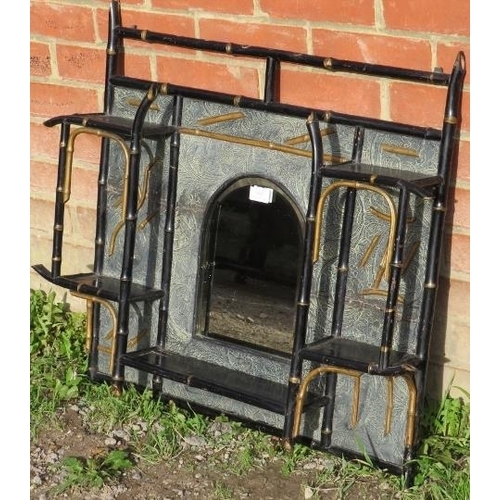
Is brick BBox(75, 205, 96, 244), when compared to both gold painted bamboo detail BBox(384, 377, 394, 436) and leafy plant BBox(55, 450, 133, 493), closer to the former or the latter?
leafy plant BBox(55, 450, 133, 493)

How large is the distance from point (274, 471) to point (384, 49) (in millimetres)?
1249

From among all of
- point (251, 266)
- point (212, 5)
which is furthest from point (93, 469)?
point (212, 5)

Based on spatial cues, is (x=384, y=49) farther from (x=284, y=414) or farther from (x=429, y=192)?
(x=284, y=414)

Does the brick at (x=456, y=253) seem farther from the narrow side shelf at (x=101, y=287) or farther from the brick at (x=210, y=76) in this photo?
the narrow side shelf at (x=101, y=287)

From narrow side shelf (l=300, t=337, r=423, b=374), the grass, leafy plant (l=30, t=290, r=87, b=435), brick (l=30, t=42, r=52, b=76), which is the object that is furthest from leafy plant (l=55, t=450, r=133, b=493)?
brick (l=30, t=42, r=52, b=76)

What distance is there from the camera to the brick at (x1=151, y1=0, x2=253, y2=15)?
3.36 meters

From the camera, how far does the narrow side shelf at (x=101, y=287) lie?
3.56 meters

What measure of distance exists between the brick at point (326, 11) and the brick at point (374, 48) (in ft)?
0.13

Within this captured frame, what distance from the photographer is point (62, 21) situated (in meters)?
3.79

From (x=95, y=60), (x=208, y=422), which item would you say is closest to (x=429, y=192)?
(x=208, y=422)

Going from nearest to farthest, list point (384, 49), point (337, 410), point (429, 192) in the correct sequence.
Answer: point (429, 192)
point (384, 49)
point (337, 410)

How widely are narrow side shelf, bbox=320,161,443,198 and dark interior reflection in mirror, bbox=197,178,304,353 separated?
0.93 feet

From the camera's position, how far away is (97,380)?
3820 mm

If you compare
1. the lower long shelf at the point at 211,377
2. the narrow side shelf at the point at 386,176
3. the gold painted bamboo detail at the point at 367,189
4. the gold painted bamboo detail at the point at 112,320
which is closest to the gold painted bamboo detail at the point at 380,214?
the gold painted bamboo detail at the point at 367,189
